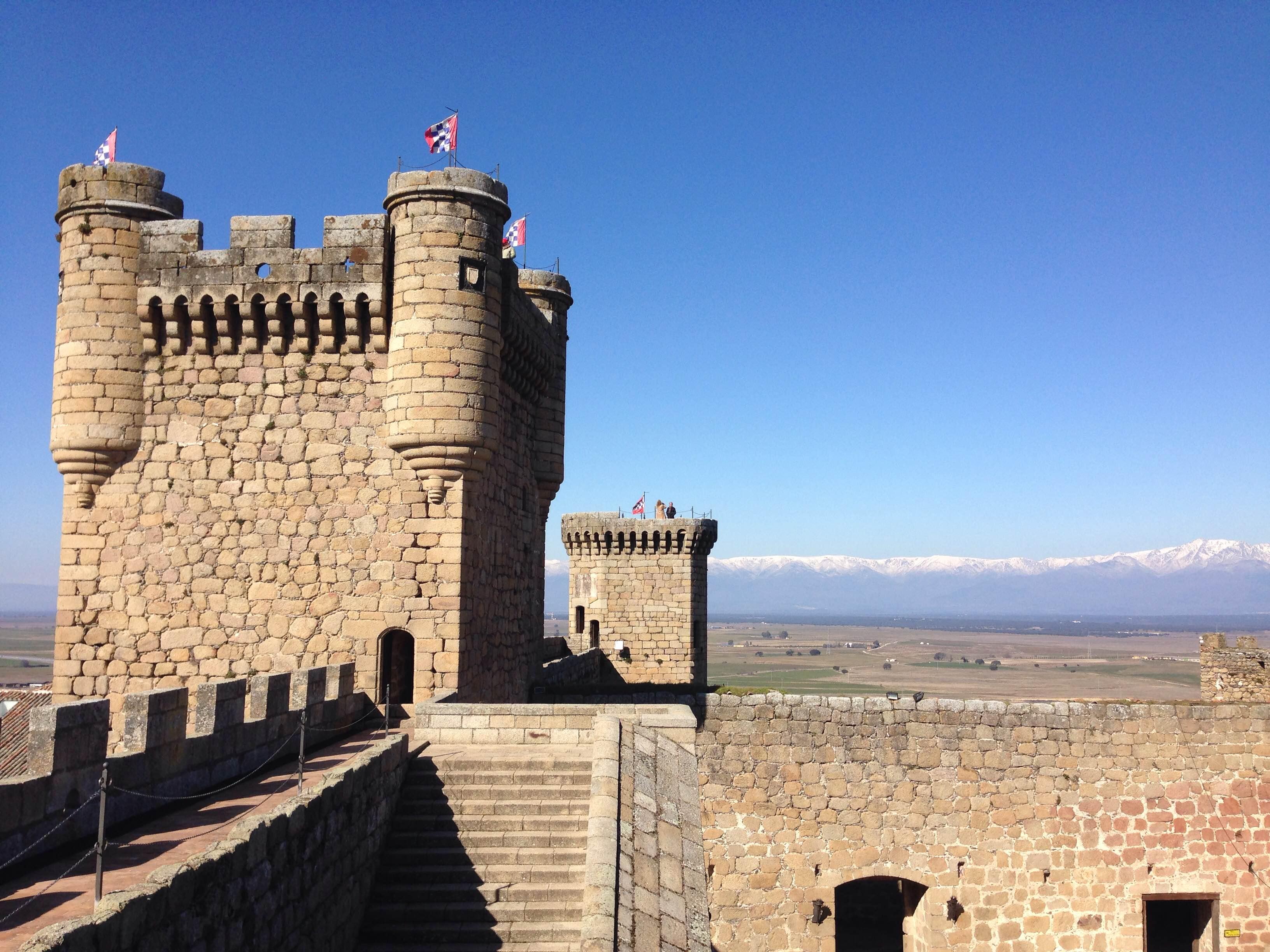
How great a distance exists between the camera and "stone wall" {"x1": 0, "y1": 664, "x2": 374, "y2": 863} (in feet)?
22.1

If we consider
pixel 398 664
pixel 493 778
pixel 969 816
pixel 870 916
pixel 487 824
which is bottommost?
pixel 870 916

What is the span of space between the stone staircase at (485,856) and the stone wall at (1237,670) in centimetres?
1539

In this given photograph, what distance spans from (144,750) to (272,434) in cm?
702

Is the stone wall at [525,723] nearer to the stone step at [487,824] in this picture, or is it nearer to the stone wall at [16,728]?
the stone step at [487,824]

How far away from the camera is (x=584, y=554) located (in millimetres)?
30453

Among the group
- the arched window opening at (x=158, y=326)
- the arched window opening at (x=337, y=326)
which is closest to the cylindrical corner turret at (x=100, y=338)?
the arched window opening at (x=158, y=326)

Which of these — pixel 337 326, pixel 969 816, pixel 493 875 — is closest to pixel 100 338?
pixel 337 326

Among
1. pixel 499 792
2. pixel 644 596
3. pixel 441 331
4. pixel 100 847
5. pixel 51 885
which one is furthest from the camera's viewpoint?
pixel 644 596

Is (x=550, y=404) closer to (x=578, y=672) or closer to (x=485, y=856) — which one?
(x=578, y=672)

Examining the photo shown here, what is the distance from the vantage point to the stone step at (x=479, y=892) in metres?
9.23

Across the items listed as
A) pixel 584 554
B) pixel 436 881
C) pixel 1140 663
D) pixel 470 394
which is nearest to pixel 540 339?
pixel 470 394

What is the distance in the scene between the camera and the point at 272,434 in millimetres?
14336

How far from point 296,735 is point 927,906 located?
31.6 feet

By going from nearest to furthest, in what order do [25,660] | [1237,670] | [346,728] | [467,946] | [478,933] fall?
1. [467,946]
2. [478,933]
3. [346,728]
4. [1237,670]
5. [25,660]
